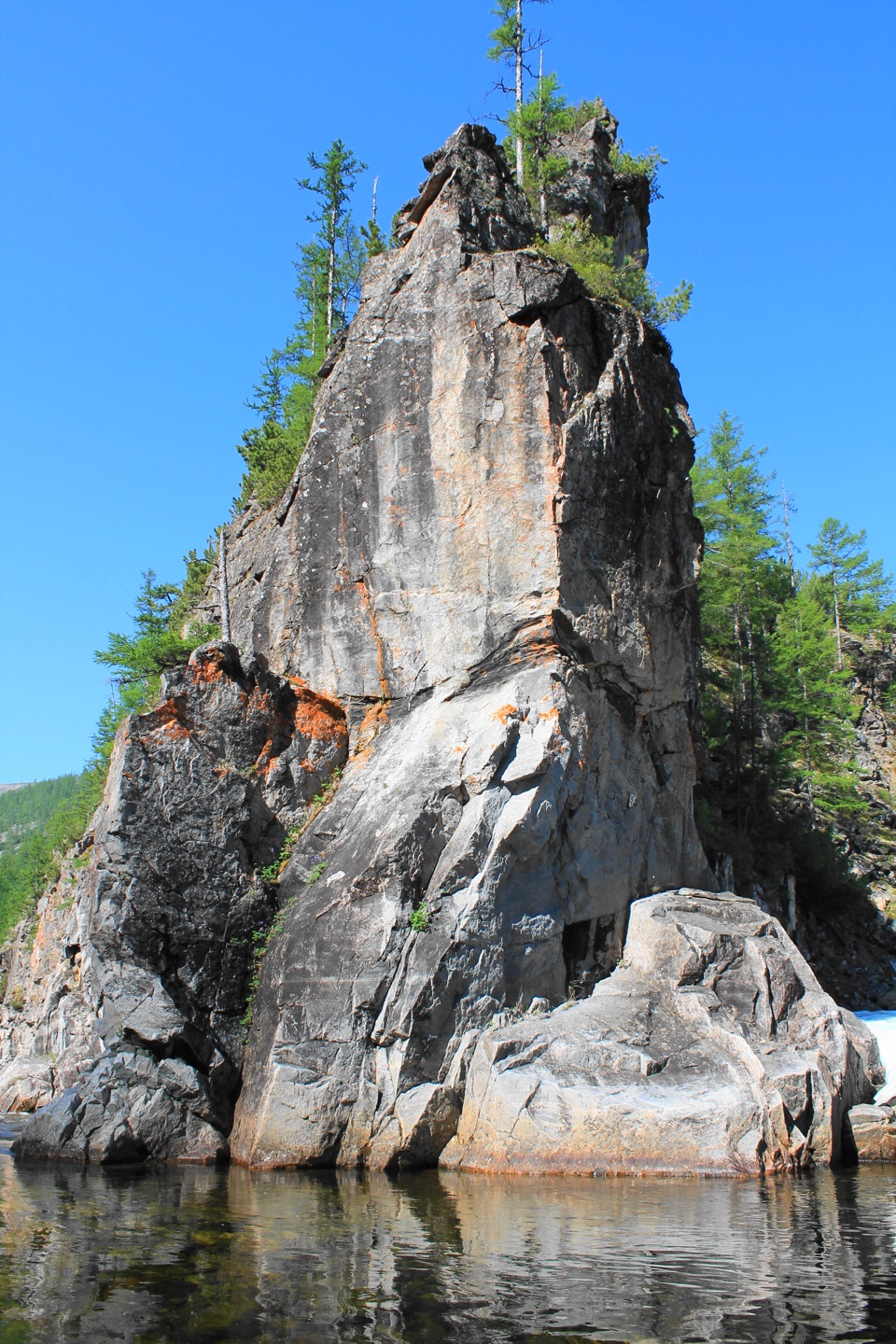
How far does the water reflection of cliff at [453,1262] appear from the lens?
19.9ft

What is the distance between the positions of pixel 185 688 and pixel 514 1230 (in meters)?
10.9

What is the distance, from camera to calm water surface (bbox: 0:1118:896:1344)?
605 centimetres

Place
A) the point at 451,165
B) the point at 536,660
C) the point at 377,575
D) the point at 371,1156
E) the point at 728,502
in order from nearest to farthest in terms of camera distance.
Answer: the point at 371,1156, the point at 536,660, the point at 377,575, the point at 451,165, the point at 728,502

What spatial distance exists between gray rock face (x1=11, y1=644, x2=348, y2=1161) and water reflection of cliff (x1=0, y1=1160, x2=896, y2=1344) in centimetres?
273

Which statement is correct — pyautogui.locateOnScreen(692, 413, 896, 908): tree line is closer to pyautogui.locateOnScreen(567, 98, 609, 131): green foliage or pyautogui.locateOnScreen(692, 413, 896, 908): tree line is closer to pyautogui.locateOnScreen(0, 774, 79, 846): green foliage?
pyautogui.locateOnScreen(567, 98, 609, 131): green foliage

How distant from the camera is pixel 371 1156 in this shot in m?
13.2

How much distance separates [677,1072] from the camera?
13.1m

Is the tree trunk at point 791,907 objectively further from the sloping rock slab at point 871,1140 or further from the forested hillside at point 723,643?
the sloping rock slab at point 871,1140

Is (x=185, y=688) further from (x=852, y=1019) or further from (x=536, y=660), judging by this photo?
(x=852, y=1019)

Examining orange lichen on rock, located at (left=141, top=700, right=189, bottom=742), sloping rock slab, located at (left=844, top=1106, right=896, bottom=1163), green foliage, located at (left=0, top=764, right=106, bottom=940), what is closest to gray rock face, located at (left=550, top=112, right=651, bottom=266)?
orange lichen on rock, located at (left=141, top=700, right=189, bottom=742)

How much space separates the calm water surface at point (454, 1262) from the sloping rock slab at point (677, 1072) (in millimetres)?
692

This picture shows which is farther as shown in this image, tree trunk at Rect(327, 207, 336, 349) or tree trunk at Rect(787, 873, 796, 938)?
tree trunk at Rect(327, 207, 336, 349)

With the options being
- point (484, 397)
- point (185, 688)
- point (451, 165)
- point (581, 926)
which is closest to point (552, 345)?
point (484, 397)

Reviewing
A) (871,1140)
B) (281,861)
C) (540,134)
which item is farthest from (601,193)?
(871,1140)
